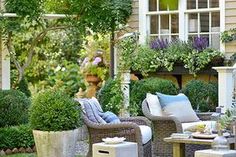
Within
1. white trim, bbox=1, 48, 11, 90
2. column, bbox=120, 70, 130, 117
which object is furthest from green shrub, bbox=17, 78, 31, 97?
column, bbox=120, 70, 130, 117

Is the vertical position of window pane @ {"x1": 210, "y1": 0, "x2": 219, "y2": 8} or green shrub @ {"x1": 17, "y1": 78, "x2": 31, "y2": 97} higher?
window pane @ {"x1": 210, "y1": 0, "x2": 219, "y2": 8}

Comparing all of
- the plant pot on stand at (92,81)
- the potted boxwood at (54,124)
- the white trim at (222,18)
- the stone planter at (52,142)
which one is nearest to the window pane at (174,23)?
the white trim at (222,18)

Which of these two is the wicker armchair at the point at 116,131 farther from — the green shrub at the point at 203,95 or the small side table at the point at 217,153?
the green shrub at the point at 203,95

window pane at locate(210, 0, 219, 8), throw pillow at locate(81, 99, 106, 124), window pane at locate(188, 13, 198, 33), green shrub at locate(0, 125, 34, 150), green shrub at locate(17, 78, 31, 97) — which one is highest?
window pane at locate(210, 0, 219, 8)

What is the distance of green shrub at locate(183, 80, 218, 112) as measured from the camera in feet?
31.6

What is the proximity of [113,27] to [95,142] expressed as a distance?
4503mm

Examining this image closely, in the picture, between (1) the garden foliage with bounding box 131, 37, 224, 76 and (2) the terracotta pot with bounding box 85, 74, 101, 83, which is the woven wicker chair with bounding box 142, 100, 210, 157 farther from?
(2) the terracotta pot with bounding box 85, 74, 101, 83

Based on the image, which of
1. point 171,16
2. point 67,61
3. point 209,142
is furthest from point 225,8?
point 67,61

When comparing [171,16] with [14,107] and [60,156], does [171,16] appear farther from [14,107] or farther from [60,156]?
[60,156]

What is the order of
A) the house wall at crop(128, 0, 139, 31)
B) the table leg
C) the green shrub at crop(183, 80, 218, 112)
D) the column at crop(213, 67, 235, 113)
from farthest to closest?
the house wall at crop(128, 0, 139, 31)
the green shrub at crop(183, 80, 218, 112)
the column at crop(213, 67, 235, 113)
the table leg

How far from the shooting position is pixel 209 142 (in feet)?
18.9

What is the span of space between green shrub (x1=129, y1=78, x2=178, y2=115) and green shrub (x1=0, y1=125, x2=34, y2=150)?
75.8 inches

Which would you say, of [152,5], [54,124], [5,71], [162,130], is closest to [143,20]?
[152,5]

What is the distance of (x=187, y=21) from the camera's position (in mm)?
10656
